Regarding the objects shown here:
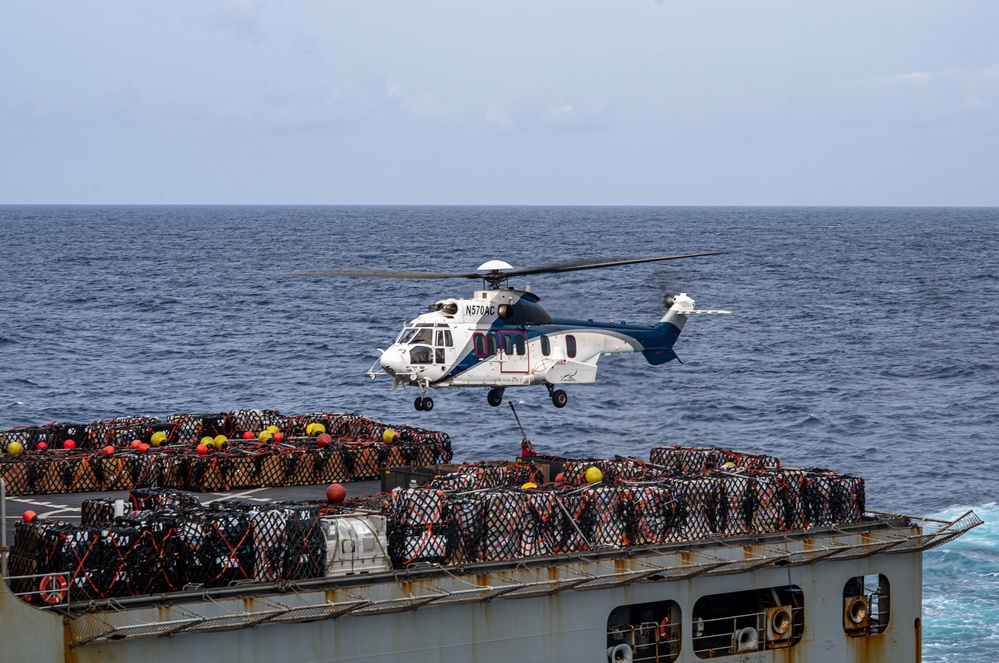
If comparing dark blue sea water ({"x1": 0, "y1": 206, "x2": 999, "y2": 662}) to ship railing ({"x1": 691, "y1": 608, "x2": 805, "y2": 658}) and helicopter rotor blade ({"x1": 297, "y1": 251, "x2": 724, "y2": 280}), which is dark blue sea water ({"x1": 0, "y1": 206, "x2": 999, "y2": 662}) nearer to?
helicopter rotor blade ({"x1": 297, "y1": 251, "x2": 724, "y2": 280})

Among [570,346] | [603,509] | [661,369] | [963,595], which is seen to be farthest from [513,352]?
[661,369]

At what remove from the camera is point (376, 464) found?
132 feet

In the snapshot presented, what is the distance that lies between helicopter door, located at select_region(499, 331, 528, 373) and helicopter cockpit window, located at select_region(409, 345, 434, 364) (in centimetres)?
237

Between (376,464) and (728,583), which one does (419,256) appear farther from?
(728,583)

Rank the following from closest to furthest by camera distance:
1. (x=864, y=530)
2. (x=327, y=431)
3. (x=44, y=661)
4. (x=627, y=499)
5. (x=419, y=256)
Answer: (x=44, y=661) → (x=627, y=499) → (x=864, y=530) → (x=327, y=431) → (x=419, y=256)

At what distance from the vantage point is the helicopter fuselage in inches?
1480

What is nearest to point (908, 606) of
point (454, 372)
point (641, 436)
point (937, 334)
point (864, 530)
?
point (864, 530)

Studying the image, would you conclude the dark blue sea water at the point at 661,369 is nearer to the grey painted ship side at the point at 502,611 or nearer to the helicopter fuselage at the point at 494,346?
the helicopter fuselage at the point at 494,346

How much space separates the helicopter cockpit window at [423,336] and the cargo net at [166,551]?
459 inches

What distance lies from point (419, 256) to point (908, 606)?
143 metres

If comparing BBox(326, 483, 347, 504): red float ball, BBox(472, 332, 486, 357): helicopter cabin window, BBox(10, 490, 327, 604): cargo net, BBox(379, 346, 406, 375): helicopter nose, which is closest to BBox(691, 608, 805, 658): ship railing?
BBox(326, 483, 347, 504): red float ball

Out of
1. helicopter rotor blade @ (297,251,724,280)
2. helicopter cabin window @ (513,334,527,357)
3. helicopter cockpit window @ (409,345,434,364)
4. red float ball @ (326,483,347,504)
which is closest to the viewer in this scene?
red float ball @ (326,483,347,504)

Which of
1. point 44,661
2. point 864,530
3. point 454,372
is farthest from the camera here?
point 454,372

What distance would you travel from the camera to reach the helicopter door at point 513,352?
127ft
